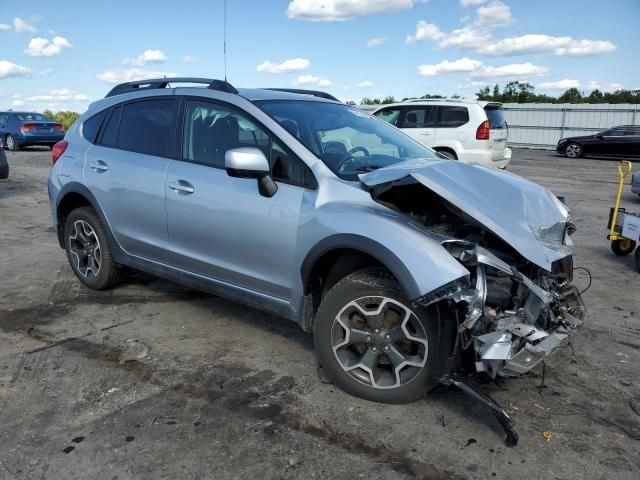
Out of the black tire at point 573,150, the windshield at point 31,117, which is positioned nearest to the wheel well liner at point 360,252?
the windshield at point 31,117

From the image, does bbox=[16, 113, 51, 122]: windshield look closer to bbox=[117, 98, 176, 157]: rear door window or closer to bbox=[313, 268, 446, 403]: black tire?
bbox=[117, 98, 176, 157]: rear door window

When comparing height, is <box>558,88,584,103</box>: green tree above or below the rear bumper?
above

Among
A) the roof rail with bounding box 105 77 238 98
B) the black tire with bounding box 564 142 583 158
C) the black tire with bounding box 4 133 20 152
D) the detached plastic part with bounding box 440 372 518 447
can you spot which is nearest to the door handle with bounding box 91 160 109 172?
the roof rail with bounding box 105 77 238 98

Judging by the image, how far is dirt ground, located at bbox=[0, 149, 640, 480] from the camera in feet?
8.92

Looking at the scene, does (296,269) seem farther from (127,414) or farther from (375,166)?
(127,414)

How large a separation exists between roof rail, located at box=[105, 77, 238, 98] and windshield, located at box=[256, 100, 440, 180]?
1.25 feet

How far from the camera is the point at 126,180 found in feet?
14.9

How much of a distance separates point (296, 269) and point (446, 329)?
3.28 feet

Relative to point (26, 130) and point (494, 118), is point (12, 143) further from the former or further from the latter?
point (494, 118)

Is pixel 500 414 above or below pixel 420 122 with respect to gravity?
below

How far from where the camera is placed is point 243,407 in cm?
323

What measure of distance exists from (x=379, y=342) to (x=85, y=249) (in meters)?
3.21

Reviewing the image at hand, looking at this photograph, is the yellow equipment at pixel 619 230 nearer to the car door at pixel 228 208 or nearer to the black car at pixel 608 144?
the car door at pixel 228 208

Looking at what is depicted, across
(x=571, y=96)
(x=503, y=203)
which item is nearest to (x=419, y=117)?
(x=503, y=203)
